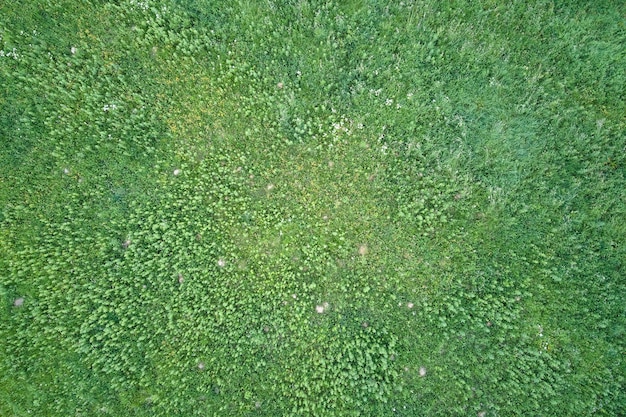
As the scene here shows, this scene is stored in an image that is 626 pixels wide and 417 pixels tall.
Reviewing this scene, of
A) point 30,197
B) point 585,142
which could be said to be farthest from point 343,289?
point 30,197

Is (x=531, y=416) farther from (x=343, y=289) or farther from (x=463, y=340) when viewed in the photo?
(x=343, y=289)

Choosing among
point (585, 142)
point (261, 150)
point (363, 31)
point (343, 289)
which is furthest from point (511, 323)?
point (363, 31)

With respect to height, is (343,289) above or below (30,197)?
above

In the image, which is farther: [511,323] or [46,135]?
[46,135]

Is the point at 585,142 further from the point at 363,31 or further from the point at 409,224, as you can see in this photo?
the point at 363,31

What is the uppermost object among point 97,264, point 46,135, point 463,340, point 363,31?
point 363,31

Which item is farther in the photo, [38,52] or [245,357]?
[38,52]
